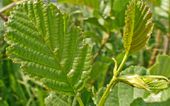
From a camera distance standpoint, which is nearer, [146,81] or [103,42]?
[146,81]

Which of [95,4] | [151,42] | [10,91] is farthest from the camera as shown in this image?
[151,42]

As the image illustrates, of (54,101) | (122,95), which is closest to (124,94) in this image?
(122,95)

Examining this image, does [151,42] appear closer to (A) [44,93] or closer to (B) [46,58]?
(A) [44,93]

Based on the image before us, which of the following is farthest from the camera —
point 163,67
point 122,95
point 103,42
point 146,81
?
point 103,42

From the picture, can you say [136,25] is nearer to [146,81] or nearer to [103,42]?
[146,81]

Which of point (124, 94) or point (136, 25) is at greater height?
point (136, 25)

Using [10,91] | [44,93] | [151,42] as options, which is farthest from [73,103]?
[151,42]

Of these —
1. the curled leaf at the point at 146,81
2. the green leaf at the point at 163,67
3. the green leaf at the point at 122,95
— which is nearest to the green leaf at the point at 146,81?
the curled leaf at the point at 146,81
